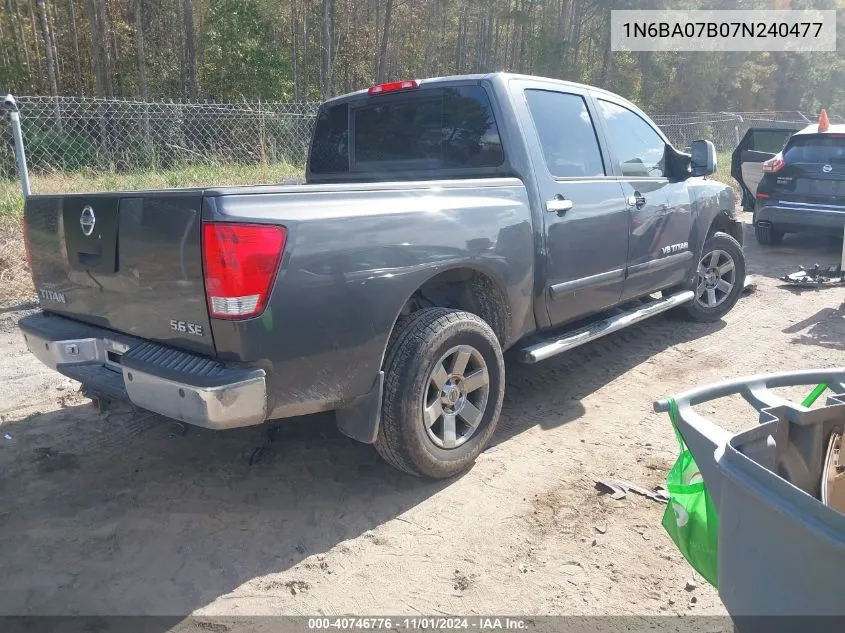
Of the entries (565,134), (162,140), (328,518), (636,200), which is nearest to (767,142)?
(636,200)

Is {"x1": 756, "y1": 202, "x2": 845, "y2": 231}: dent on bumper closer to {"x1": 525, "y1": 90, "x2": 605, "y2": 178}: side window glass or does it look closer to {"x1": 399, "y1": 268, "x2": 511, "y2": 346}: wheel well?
{"x1": 525, "y1": 90, "x2": 605, "y2": 178}: side window glass

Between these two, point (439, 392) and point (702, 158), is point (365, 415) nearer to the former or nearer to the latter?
point (439, 392)

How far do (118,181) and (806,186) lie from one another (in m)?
9.58

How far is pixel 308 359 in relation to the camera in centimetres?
263

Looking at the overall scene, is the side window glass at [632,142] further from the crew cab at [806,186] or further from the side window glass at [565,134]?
the crew cab at [806,186]

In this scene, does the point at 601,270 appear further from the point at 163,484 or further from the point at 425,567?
the point at 163,484

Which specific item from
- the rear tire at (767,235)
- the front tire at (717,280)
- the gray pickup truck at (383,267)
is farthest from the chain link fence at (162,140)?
the gray pickup truck at (383,267)

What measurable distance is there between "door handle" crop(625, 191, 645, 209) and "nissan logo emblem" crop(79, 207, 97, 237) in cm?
319

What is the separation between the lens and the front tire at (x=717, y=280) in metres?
5.81

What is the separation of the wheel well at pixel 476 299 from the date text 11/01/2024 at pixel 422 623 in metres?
1.57

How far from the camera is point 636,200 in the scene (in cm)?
447

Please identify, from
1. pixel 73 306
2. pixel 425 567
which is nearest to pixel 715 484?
pixel 425 567

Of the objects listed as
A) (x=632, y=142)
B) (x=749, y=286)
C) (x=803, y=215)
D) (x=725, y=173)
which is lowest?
(x=749, y=286)

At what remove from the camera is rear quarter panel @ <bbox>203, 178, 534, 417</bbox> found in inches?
98.0
